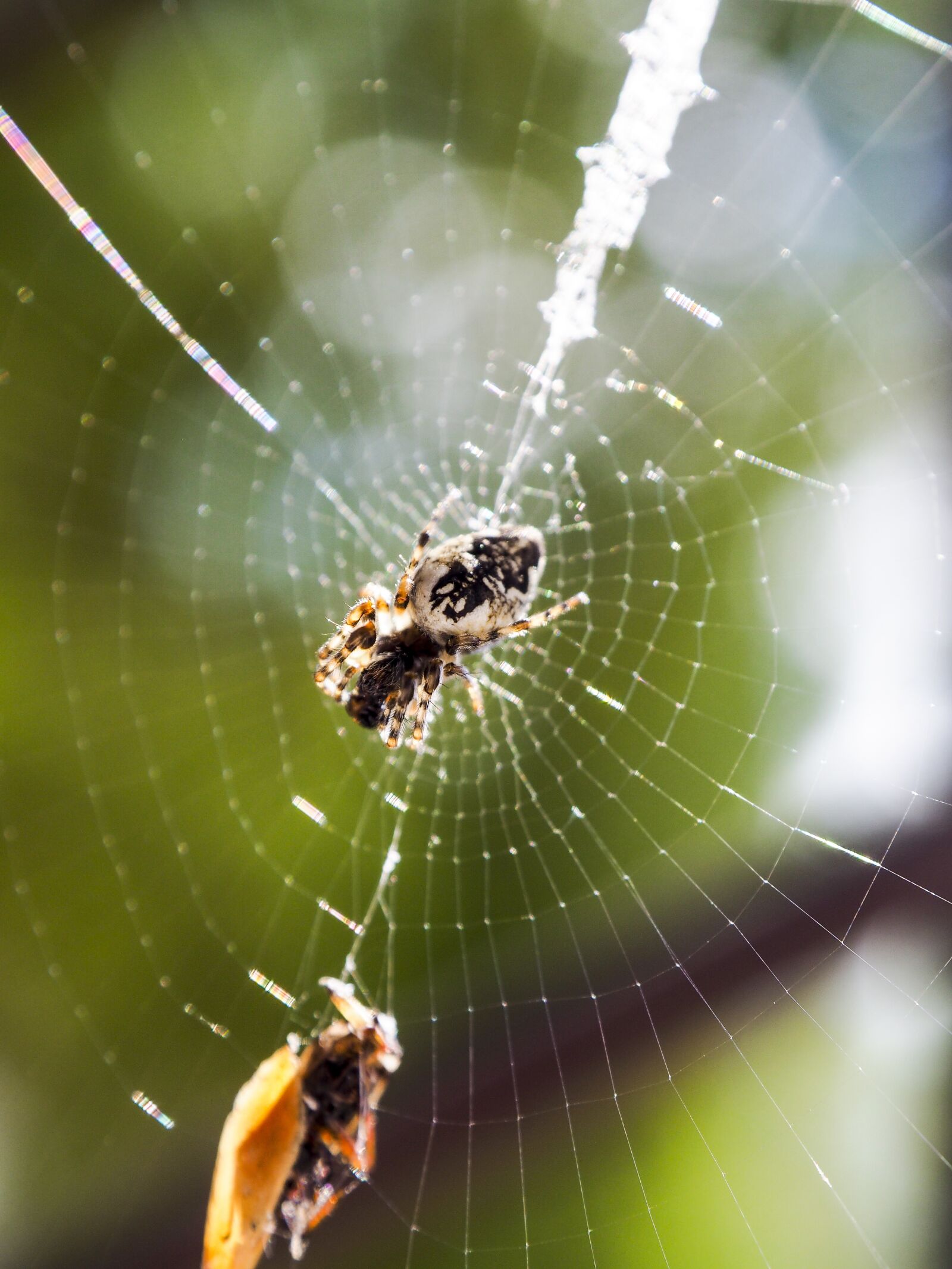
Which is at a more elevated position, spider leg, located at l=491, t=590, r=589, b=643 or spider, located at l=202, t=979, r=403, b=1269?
spider leg, located at l=491, t=590, r=589, b=643

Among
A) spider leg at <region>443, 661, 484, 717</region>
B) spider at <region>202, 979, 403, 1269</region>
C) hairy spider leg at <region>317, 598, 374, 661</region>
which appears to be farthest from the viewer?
hairy spider leg at <region>317, 598, 374, 661</region>

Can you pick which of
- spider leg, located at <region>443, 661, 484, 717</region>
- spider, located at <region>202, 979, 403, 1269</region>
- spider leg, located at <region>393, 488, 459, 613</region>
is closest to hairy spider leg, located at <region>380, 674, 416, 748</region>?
spider leg, located at <region>443, 661, 484, 717</region>

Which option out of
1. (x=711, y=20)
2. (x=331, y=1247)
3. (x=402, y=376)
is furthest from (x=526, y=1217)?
(x=711, y=20)

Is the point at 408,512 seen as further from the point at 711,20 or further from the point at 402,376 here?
the point at 711,20

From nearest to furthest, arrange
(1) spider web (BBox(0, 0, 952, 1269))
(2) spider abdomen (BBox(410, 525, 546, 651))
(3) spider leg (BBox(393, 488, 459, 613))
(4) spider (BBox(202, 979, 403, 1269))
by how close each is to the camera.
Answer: (4) spider (BBox(202, 979, 403, 1269)) → (1) spider web (BBox(0, 0, 952, 1269)) → (2) spider abdomen (BBox(410, 525, 546, 651)) → (3) spider leg (BBox(393, 488, 459, 613))

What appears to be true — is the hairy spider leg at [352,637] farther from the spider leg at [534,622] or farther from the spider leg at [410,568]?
the spider leg at [534,622]

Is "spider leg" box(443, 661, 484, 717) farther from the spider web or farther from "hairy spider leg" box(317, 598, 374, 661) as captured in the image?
"hairy spider leg" box(317, 598, 374, 661)
